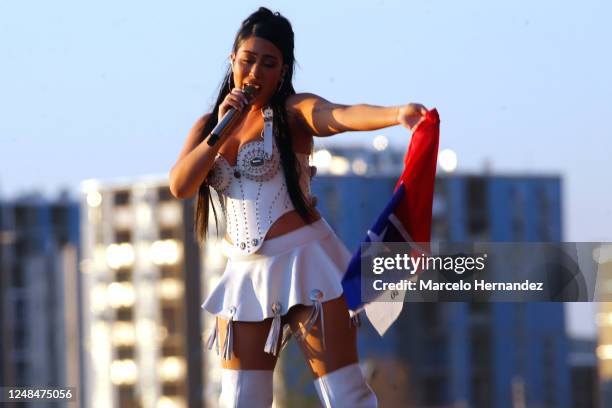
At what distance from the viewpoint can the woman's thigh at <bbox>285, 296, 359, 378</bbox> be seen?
5.40m

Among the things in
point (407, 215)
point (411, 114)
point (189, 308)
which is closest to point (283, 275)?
point (407, 215)

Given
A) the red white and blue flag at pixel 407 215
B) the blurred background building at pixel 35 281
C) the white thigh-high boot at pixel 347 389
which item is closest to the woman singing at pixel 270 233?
the white thigh-high boot at pixel 347 389

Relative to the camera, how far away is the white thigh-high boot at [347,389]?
5.39 metres

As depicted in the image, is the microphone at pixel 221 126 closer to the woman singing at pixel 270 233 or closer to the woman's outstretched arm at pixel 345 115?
the woman singing at pixel 270 233

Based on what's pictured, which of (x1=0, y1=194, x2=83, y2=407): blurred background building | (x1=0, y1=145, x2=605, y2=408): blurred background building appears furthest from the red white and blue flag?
(x1=0, y1=194, x2=83, y2=407): blurred background building

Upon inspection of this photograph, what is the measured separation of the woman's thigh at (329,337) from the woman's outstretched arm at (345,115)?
62 centimetres

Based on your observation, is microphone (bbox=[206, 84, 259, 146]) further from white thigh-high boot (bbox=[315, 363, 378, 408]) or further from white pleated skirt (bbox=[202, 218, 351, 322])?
white thigh-high boot (bbox=[315, 363, 378, 408])

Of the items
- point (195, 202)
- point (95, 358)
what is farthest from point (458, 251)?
point (95, 358)

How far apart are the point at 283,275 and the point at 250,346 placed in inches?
11.1

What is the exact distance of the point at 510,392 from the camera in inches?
4825

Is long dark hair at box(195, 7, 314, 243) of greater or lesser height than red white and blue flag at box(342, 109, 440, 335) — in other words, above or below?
above

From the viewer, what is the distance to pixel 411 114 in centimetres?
502

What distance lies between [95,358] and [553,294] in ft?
436

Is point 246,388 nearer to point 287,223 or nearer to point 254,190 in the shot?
point 287,223
